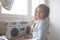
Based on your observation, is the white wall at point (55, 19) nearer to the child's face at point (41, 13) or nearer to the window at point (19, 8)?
the window at point (19, 8)

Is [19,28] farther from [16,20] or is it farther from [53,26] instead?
[53,26]

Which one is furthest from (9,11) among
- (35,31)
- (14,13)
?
(35,31)

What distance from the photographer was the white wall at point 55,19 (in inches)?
83.4

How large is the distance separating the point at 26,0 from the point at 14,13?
332 mm

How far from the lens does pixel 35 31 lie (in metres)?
1.47

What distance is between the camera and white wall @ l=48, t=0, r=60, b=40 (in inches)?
83.4

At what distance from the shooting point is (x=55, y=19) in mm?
2160

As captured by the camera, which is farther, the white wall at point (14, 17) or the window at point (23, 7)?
the window at point (23, 7)

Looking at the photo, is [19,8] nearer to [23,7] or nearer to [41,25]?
[23,7]

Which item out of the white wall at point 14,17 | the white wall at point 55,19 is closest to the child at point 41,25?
the white wall at point 14,17

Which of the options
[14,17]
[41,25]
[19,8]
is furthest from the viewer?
[19,8]

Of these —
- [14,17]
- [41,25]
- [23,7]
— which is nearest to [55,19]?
[23,7]

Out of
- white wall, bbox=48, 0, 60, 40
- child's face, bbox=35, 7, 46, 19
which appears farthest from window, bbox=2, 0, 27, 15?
child's face, bbox=35, 7, 46, 19

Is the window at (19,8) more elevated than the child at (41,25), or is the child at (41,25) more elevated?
the window at (19,8)
